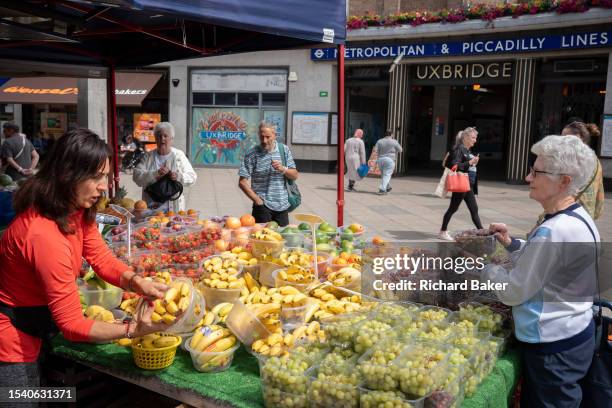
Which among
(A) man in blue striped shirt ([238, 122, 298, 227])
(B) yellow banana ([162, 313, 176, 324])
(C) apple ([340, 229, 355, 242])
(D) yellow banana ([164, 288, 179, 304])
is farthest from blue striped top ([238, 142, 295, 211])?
(B) yellow banana ([162, 313, 176, 324])

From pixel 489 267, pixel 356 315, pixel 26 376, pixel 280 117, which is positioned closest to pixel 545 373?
pixel 489 267

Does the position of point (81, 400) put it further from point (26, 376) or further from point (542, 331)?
point (542, 331)

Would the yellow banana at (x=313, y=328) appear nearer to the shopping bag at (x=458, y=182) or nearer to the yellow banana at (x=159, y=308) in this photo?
the yellow banana at (x=159, y=308)

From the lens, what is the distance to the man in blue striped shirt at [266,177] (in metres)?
5.51

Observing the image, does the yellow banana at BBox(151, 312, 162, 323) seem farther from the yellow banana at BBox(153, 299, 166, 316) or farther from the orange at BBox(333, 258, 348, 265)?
the orange at BBox(333, 258, 348, 265)

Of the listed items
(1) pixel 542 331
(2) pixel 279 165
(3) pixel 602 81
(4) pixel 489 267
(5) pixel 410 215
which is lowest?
(5) pixel 410 215

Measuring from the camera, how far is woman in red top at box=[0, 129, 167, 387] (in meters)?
2.01

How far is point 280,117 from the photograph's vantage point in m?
19.9

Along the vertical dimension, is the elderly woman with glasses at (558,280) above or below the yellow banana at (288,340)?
above

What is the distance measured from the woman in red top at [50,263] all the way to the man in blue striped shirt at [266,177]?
329 centimetres

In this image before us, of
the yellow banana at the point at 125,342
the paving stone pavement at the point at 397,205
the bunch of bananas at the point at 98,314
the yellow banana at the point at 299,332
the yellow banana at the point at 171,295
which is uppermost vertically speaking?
the yellow banana at the point at 171,295

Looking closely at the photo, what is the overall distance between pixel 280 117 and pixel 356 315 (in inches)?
698

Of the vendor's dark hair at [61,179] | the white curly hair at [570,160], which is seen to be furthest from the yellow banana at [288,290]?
the white curly hair at [570,160]

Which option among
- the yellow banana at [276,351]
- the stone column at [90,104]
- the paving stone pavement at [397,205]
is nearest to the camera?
the yellow banana at [276,351]
